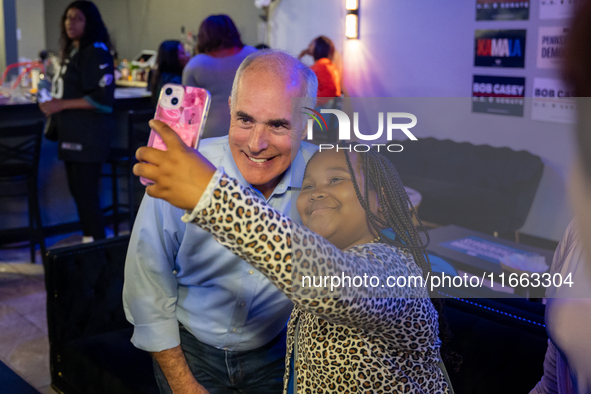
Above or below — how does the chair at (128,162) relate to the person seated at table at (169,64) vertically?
below

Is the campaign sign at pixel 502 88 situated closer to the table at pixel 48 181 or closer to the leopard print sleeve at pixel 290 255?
the table at pixel 48 181

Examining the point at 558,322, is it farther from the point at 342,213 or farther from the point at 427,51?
the point at 427,51

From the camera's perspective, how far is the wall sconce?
598 cm

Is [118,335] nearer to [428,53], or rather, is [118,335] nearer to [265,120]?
[265,120]

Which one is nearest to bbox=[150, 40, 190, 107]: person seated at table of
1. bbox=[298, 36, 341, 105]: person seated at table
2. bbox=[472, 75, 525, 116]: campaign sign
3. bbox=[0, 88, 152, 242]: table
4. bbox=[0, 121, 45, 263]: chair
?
bbox=[0, 88, 152, 242]: table

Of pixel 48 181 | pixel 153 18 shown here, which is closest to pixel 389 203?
pixel 48 181

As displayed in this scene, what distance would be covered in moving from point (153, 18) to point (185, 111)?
27.0 ft

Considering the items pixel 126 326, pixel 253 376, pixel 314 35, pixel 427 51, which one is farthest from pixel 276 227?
pixel 314 35

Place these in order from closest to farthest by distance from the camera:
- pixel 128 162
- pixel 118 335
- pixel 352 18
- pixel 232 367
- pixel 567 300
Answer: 1. pixel 567 300
2. pixel 232 367
3. pixel 118 335
4. pixel 128 162
5. pixel 352 18

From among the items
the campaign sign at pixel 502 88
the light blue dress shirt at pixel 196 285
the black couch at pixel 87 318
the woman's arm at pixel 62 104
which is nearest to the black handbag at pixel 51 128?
the woman's arm at pixel 62 104

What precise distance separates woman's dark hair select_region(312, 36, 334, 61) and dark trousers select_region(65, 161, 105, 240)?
9.97 feet

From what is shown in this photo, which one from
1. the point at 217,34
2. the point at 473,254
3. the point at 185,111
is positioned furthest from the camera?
the point at 217,34

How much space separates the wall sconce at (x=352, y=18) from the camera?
5976 millimetres

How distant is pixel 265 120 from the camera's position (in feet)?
3.21
